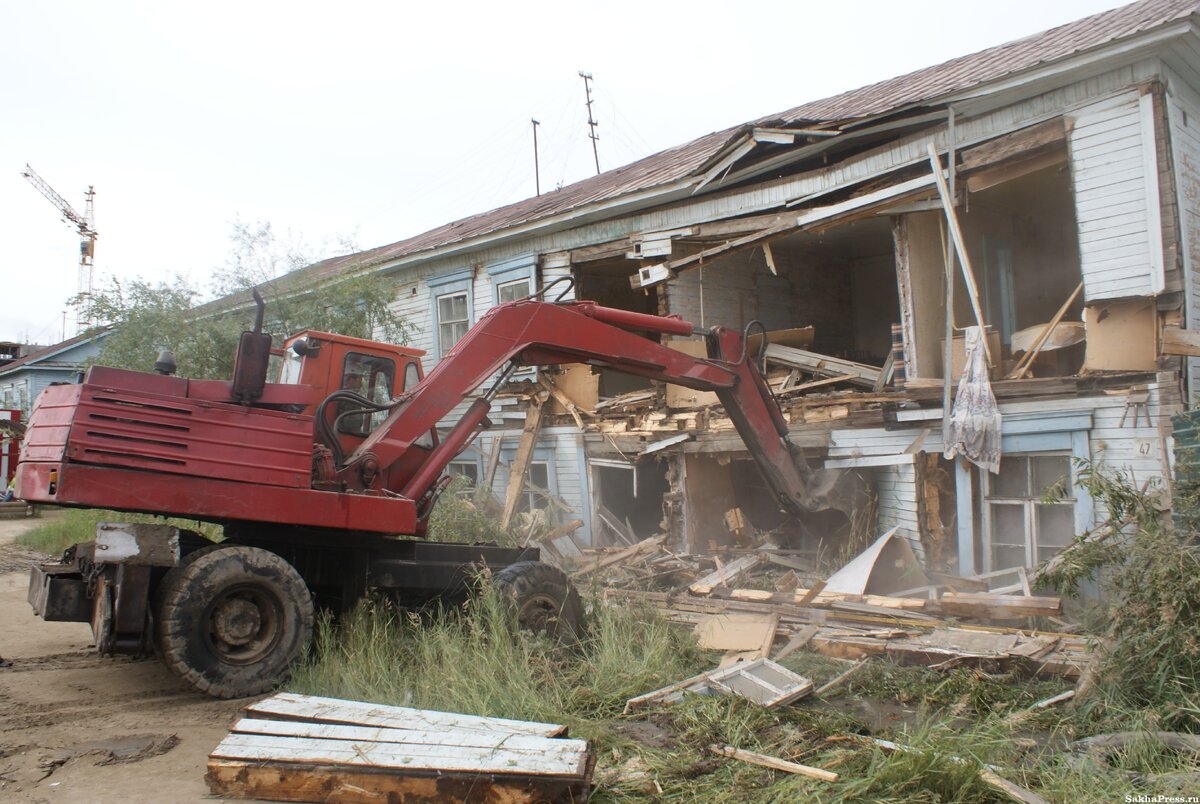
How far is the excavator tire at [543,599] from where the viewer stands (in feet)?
23.3

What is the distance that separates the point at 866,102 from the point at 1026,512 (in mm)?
6389

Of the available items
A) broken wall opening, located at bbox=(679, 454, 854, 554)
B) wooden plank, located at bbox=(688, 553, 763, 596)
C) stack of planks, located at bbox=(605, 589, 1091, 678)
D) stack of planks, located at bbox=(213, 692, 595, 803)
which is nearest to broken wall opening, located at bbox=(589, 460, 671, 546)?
broken wall opening, located at bbox=(679, 454, 854, 554)

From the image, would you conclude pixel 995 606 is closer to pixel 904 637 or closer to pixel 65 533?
pixel 904 637

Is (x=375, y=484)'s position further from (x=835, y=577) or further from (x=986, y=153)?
(x=986, y=153)

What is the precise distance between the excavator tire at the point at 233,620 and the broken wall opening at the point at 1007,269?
751 cm

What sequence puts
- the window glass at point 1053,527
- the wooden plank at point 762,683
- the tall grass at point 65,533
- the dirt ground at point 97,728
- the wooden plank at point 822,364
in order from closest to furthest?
the dirt ground at point 97,728, the wooden plank at point 762,683, the window glass at point 1053,527, the wooden plank at point 822,364, the tall grass at point 65,533

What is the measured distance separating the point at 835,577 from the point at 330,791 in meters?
6.89

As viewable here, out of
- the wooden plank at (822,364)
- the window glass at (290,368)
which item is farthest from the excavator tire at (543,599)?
the wooden plank at (822,364)

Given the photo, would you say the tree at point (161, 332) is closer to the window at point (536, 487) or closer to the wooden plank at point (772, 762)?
the window at point (536, 487)

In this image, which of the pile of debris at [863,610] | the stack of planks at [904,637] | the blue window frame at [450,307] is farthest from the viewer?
the blue window frame at [450,307]

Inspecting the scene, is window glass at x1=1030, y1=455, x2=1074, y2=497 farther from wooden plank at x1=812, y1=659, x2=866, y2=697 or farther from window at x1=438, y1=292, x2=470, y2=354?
window at x1=438, y1=292, x2=470, y2=354

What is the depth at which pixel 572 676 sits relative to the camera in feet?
20.7

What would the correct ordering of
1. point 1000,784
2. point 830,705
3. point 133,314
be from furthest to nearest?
point 133,314 < point 830,705 < point 1000,784

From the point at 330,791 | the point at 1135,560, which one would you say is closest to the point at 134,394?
the point at 330,791
